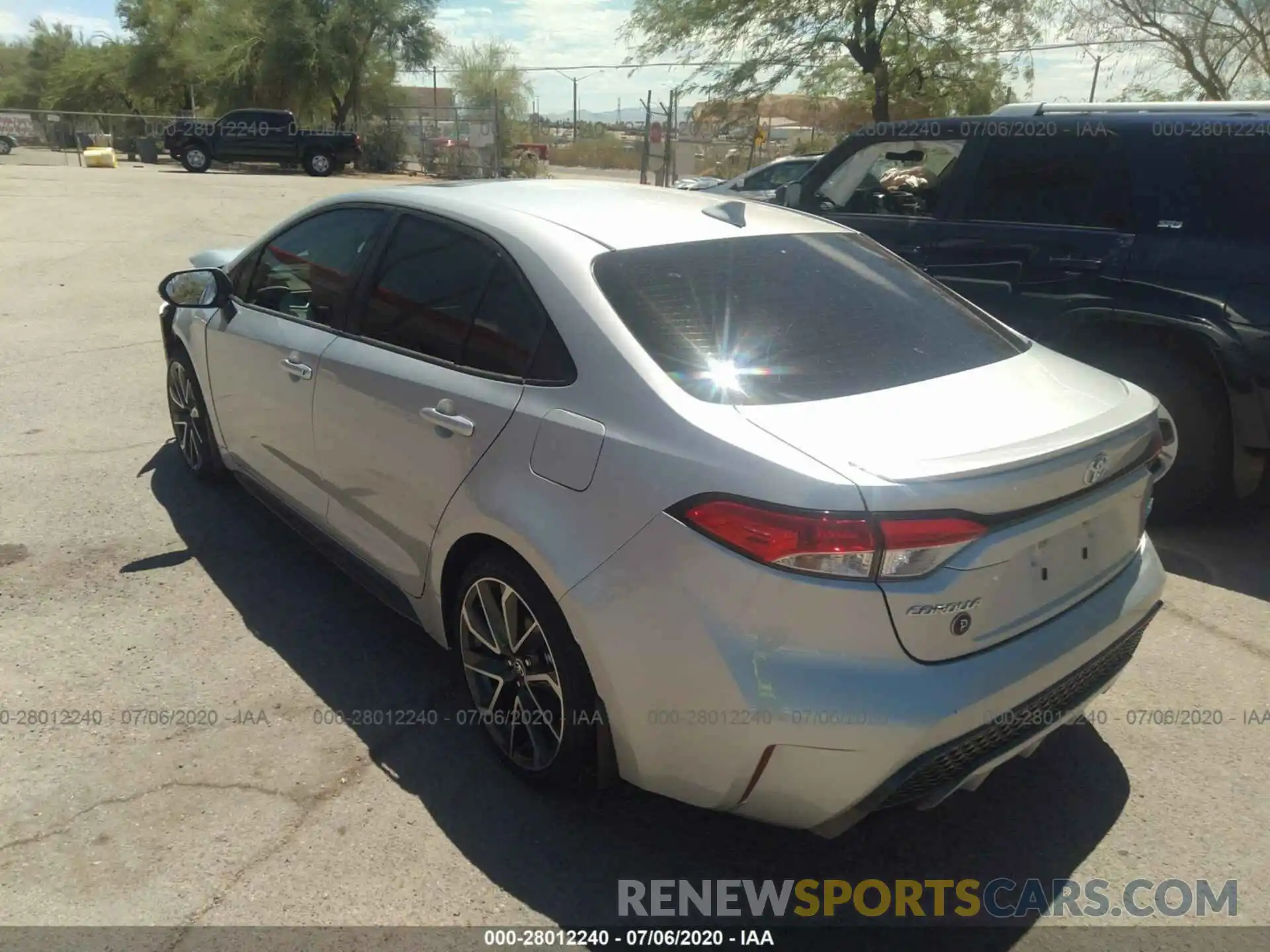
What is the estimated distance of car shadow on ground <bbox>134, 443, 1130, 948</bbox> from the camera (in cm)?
259

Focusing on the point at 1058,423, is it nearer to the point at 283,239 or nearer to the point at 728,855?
the point at 728,855

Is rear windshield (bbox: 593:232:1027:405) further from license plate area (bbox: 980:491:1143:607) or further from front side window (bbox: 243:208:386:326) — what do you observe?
front side window (bbox: 243:208:386:326)

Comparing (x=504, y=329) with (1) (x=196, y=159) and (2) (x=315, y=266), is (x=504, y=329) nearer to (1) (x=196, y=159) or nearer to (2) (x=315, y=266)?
(2) (x=315, y=266)

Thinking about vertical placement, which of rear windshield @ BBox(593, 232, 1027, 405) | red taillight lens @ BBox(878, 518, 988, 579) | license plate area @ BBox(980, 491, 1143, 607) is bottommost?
license plate area @ BBox(980, 491, 1143, 607)

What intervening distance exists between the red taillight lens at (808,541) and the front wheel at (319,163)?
32.9m

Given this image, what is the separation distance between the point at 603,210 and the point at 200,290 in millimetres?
2213

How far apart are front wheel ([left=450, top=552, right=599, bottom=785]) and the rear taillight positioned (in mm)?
645

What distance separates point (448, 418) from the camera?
2.88 m

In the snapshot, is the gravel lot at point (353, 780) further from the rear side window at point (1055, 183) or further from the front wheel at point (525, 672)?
the rear side window at point (1055, 183)

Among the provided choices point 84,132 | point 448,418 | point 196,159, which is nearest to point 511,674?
A: point 448,418

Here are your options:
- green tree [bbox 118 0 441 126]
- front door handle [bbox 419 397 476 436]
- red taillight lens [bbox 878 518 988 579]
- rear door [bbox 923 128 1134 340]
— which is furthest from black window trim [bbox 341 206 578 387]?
green tree [bbox 118 0 441 126]

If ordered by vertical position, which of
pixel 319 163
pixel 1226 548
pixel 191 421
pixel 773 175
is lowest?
pixel 1226 548

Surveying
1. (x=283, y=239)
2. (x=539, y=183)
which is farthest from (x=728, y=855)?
(x=283, y=239)

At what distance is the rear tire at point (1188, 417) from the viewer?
4508 mm
